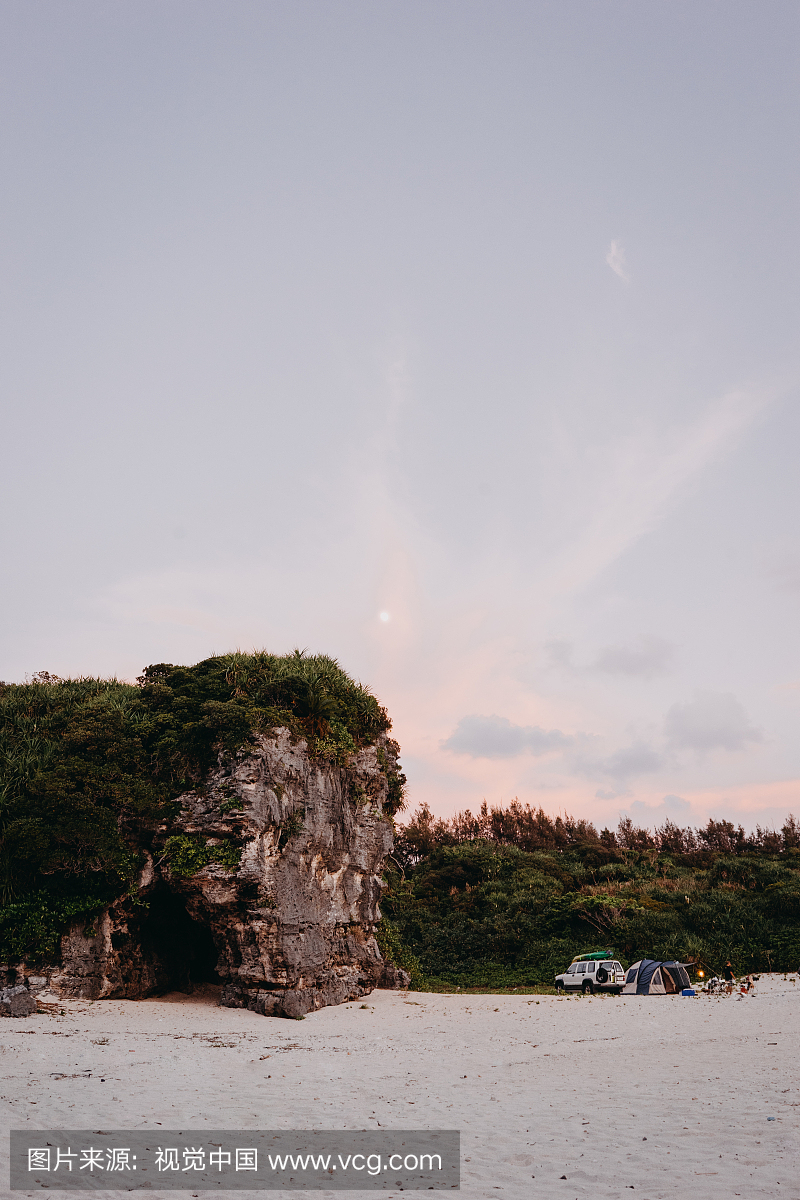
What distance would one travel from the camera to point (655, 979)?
74.5 feet

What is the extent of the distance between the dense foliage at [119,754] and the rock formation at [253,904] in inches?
18.2

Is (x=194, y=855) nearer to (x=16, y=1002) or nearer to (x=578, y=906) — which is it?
(x=16, y=1002)

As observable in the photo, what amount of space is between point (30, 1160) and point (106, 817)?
12.1 metres

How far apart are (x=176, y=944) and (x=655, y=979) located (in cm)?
1551

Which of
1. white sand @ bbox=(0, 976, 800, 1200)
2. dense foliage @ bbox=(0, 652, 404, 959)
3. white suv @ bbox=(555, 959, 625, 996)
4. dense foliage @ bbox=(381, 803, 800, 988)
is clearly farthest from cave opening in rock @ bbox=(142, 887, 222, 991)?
white suv @ bbox=(555, 959, 625, 996)

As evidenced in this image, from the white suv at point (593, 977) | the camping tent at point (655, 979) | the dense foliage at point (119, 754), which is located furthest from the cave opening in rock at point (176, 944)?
the camping tent at point (655, 979)

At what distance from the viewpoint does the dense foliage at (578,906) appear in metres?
26.6

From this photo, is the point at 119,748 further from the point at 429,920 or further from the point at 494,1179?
the point at 429,920

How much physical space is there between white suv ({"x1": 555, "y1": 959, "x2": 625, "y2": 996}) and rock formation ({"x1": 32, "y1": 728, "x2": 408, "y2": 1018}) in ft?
23.1

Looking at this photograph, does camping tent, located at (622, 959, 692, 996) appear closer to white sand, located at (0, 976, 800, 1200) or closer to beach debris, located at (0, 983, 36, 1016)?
white sand, located at (0, 976, 800, 1200)

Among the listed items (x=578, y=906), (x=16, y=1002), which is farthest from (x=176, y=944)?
(x=578, y=906)

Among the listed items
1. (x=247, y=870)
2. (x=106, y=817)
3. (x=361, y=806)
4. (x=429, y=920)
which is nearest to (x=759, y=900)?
(x=429, y=920)

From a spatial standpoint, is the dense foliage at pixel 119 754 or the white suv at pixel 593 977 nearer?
the dense foliage at pixel 119 754

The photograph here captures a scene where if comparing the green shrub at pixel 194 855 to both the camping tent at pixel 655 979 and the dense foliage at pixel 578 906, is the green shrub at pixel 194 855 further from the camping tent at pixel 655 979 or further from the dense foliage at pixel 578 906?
the camping tent at pixel 655 979
